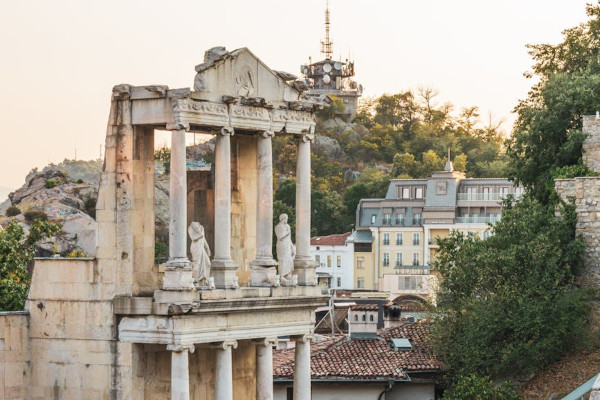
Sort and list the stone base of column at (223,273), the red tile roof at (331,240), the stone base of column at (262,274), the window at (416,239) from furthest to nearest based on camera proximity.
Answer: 1. the red tile roof at (331,240)
2. the window at (416,239)
3. the stone base of column at (262,274)
4. the stone base of column at (223,273)

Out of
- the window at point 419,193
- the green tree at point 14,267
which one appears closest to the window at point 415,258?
the window at point 419,193

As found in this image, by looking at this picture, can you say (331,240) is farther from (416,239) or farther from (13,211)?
(13,211)

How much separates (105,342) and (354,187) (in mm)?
141697

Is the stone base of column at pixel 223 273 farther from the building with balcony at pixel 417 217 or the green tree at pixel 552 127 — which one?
the building with balcony at pixel 417 217

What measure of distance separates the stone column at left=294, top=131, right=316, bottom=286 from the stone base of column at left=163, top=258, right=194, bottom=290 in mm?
5378

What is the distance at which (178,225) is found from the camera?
4256cm

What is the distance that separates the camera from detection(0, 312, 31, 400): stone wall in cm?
4303

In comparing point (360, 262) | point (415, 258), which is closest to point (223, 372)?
point (415, 258)

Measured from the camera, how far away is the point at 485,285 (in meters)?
66.5

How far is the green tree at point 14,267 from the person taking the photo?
69125 millimetres

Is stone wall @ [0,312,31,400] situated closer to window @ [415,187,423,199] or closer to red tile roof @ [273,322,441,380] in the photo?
red tile roof @ [273,322,441,380]

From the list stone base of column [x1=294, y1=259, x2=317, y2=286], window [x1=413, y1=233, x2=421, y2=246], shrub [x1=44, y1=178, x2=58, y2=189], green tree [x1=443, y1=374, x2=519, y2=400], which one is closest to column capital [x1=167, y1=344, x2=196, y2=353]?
stone base of column [x1=294, y1=259, x2=317, y2=286]

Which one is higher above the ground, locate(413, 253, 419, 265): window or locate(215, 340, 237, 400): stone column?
locate(215, 340, 237, 400): stone column

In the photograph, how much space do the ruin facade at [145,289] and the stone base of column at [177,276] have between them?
3 cm
